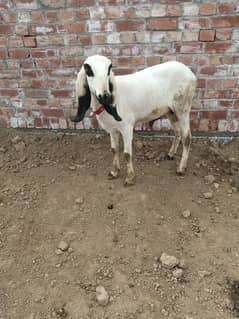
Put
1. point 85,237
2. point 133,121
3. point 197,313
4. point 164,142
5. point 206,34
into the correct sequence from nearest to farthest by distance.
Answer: point 197,313 → point 85,237 → point 133,121 → point 206,34 → point 164,142

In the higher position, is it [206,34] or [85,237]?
[206,34]

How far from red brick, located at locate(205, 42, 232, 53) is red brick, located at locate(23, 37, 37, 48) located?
1772mm

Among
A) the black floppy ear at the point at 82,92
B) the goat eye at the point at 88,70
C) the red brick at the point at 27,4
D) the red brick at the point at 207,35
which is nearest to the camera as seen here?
the goat eye at the point at 88,70

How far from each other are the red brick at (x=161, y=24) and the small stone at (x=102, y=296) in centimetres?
244

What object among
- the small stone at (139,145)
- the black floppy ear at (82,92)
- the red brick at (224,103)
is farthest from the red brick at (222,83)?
the black floppy ear at (82,92)

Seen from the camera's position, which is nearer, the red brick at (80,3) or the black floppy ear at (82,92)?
the black floppy ear at (82,92)

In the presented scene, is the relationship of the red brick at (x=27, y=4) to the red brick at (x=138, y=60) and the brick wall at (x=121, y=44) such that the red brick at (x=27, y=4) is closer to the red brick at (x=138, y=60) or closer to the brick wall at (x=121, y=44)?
the brick wall at (x=121, y=44)

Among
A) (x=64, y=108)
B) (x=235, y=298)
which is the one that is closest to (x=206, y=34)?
(x=64, y=108)

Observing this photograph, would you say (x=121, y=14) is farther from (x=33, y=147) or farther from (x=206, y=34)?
(x=33, y=147)

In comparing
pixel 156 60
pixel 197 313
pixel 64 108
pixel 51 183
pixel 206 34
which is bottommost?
pixel 197 313

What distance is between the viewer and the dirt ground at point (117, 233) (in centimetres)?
234

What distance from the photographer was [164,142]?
3924mm

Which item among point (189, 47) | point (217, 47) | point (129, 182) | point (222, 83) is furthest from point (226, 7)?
point (129, 182)

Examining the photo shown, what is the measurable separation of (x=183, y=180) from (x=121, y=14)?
1.73 metres
